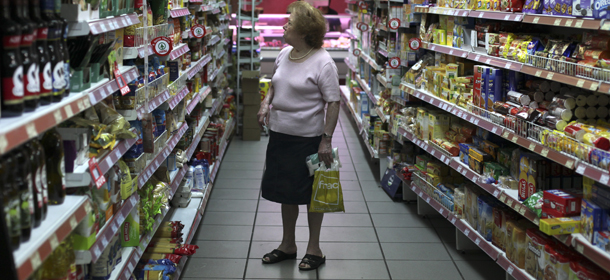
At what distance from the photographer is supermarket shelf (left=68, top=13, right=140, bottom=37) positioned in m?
2.14

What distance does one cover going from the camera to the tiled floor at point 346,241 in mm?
4012

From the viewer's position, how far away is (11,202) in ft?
5.28

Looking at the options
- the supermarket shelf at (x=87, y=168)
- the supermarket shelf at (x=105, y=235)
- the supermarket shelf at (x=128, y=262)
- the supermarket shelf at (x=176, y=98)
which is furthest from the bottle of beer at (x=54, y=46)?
the supermarket shelf at (x=176, y=98)

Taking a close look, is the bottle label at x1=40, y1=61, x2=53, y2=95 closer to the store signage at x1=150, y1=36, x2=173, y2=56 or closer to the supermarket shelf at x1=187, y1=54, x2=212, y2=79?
the store signage at x1=150, y1=36, x2=173, y2=56

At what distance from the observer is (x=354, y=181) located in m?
6.39

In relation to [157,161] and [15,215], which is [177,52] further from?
[15,215]

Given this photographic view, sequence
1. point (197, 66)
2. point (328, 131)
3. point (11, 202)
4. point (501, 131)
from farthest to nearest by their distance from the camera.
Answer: point (197, 66)
point (328, 131)
point (501, 131)
point (11, 202)

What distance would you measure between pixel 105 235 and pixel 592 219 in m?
2.08

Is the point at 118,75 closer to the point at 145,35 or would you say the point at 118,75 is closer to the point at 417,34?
the point at 145,35

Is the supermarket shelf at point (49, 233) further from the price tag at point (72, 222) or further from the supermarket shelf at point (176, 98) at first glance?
the supermarket shelf at point (176, 98)

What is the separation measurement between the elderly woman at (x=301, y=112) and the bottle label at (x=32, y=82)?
7.18 feet

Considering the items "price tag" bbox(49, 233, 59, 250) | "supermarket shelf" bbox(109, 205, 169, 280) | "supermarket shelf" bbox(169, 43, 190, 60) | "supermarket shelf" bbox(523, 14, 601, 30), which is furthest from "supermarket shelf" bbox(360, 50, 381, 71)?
"price tag" bbox(49, 233, 59, 250)

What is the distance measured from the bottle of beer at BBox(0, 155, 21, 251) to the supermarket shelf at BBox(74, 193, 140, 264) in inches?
23.9

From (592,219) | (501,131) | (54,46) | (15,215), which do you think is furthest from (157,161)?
(592,219)
